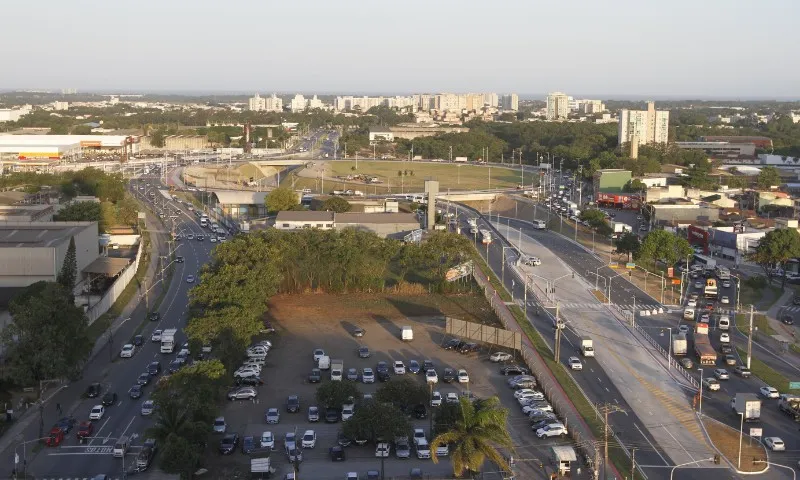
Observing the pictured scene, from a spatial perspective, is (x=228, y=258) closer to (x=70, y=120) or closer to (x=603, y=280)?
(x=603, y=280)

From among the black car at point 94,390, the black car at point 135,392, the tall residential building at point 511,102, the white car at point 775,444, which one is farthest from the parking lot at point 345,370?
the tall residential building at point 511,102

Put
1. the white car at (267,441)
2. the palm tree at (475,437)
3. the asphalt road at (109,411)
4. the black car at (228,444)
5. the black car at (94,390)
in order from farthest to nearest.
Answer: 1. the black car at (94,390)
2. the white car at (267,441)
3. the black car at (228,444)
4. the asphalt road at (109,411)
5. the palm tree at (475,437)

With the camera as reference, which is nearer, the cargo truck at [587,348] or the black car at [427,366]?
the black car at [427,366]

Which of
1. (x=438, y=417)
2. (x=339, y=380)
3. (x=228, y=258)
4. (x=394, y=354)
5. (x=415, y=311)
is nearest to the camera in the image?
(x=438, y=417)

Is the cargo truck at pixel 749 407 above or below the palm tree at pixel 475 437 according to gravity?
below

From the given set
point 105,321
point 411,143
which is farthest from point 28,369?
point 411,143

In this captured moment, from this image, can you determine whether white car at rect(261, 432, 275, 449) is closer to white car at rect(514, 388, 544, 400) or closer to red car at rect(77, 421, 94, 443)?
red car at rect(77, 421, 94, 443)

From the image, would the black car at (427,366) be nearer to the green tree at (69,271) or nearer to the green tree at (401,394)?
the green tree at (401,394)
